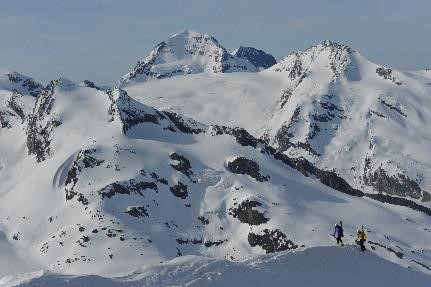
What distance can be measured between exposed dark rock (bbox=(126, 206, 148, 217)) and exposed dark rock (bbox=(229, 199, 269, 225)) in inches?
1056

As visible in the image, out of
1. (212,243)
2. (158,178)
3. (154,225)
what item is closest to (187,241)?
(212,243)

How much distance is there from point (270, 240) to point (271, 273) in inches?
5395

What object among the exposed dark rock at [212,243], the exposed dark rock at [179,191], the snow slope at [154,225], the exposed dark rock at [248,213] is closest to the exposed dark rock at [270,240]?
the snow slope at [154,225]

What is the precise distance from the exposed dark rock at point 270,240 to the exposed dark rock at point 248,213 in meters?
4.90

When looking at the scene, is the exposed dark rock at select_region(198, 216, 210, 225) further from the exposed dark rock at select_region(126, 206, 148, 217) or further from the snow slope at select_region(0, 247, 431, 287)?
the snow slope at select_region(0, 247, 431, 287)

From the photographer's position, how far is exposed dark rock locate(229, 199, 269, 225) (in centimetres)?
18438

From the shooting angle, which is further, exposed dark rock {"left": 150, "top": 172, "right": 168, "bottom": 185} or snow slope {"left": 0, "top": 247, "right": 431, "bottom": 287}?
exposed dark rock {"left": 150, "top": 172, "right": 168, "bottom": 185}

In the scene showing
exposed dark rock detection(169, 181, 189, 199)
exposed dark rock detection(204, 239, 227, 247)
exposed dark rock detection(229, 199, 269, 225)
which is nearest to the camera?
exposed dark rock detection(204, 239, 227, 247)

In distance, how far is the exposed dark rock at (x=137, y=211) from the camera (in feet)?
601

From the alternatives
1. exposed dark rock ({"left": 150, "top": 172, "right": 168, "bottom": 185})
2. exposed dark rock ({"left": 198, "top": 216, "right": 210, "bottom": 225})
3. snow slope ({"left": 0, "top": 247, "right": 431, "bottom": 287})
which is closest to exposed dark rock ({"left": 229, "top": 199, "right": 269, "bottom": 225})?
exposed dark rock ({"left": 198, "top": 216, "right": 210, "bottom": 225})

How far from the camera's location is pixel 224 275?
40094 mm

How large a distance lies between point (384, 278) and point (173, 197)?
15267 centimetres

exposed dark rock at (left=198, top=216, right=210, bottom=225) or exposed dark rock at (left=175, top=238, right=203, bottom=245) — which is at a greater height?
exposed dark rock at (left=198, top=216, right=210, bottom=225)

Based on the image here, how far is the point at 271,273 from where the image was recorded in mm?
41312
